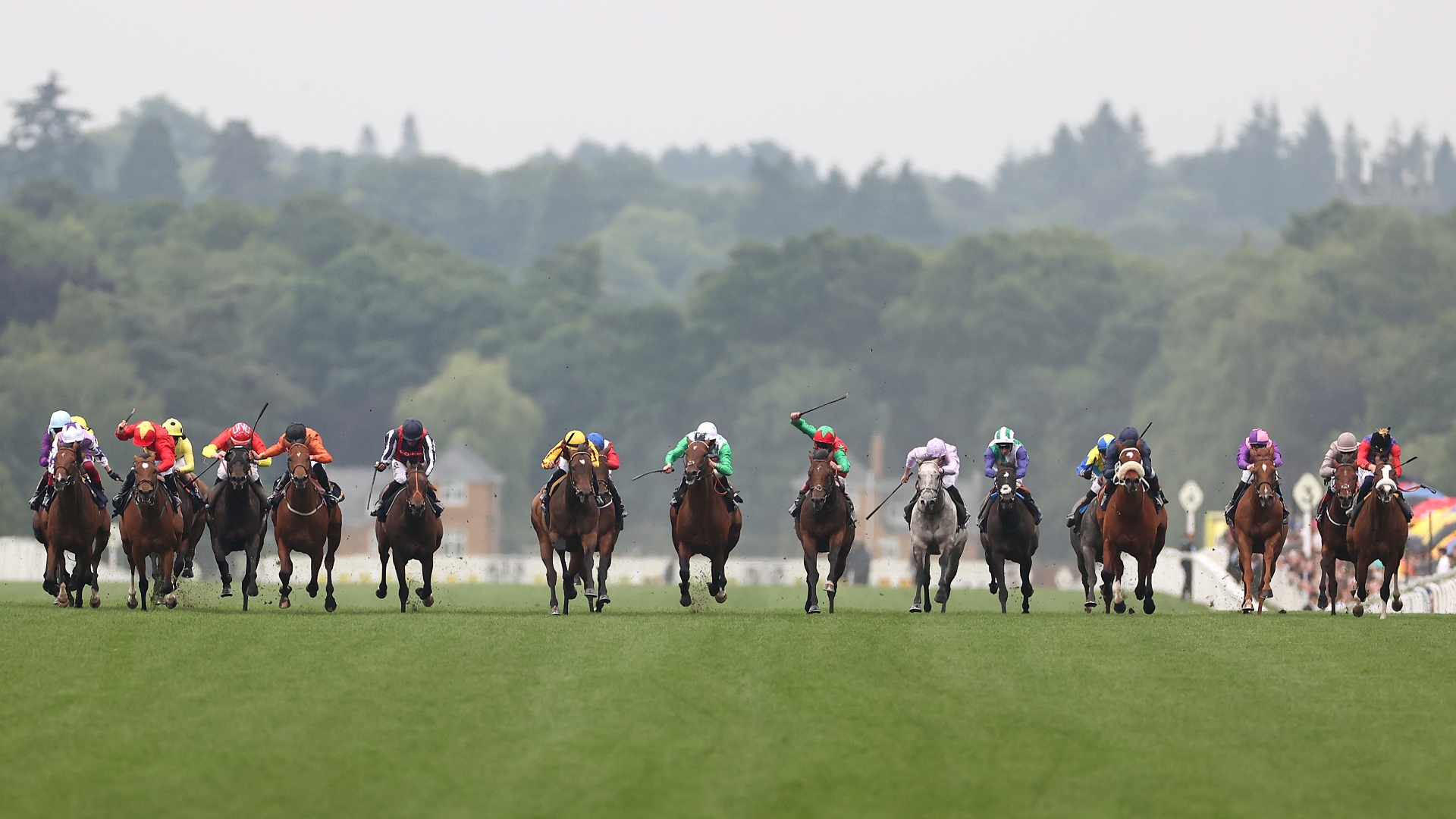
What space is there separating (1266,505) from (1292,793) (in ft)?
36.9

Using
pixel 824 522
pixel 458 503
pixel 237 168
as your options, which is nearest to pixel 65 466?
pixel 824 522

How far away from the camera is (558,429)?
11519 centimetres

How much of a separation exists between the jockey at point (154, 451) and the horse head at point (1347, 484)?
11871 mm

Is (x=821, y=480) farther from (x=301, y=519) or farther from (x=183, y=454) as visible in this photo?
(x=183, y=454)

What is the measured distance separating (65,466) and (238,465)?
6.10ft

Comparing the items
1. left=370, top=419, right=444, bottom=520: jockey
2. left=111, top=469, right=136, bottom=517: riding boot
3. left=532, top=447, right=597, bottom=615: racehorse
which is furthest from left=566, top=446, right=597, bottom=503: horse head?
left=111, top=469, right=136, bottom=517: riding boot

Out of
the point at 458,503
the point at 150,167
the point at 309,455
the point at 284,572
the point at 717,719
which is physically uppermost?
the point at 150,167

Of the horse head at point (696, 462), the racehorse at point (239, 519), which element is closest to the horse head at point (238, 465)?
the racehorse at point (239, 519)

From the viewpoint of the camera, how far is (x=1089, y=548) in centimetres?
2553

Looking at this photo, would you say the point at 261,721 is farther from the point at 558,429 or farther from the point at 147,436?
the point at 558,429

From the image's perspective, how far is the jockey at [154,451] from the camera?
2309 centimetres

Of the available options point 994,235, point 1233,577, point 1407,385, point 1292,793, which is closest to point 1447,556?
point 1233,577

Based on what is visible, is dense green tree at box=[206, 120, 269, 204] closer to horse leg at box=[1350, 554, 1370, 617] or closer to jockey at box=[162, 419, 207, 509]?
jockey at box=[162, 419, 207, 509]

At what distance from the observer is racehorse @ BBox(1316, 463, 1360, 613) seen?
2367 centimetres
